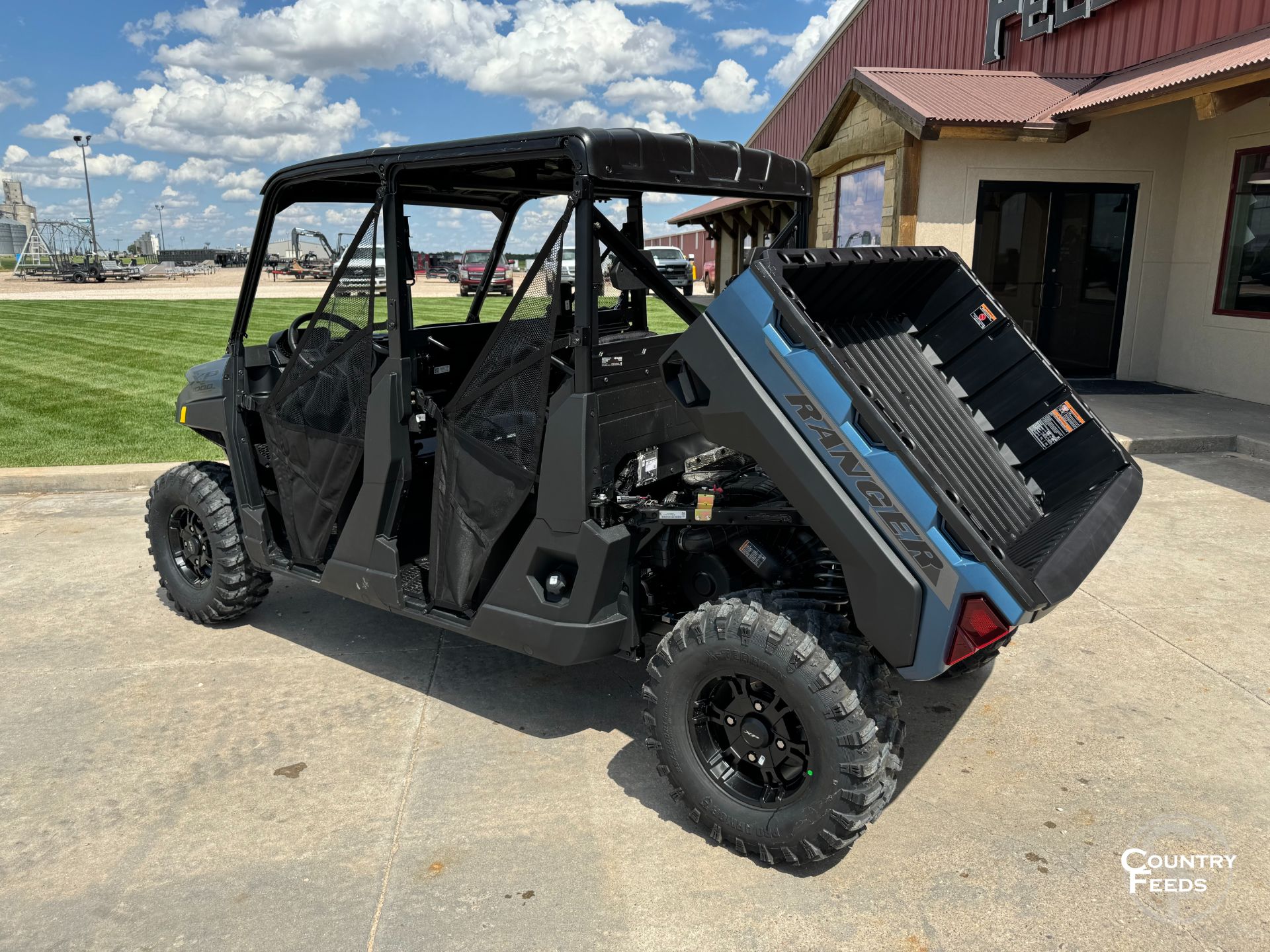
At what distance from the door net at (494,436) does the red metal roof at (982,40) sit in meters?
9.28

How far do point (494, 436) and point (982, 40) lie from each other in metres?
13.8

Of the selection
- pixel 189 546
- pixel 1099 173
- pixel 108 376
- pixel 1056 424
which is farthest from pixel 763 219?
pixel 108 376

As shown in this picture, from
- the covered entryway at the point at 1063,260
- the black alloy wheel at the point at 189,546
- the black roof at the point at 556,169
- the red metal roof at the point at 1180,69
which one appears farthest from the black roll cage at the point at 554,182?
the covered entryway at the point at 1063,260

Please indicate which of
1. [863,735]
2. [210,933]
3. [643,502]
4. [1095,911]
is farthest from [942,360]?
[210,933]

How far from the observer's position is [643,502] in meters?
3.57

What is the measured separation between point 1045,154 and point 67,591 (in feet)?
35.0

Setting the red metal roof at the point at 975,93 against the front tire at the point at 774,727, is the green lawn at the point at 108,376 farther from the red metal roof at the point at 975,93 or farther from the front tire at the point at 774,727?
the red metal roof at the point at 975,93

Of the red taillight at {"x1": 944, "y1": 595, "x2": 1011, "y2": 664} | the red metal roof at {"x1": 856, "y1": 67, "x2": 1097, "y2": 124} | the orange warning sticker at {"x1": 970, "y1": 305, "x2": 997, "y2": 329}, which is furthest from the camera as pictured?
the red metal roof at {"x1": 856, "y1": 67, "x2": 1097, "y2": 124}

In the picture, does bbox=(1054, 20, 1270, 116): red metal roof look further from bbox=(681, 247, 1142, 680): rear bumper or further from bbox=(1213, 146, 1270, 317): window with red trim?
bbox=(681, 247, 1142, 680): rear bumper

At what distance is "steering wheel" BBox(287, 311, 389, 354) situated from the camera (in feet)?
13.7

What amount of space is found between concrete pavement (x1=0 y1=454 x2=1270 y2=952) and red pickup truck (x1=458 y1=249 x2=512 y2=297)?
1.78 m

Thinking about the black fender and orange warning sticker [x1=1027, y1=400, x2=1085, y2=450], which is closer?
orange warning sticker [x1=1027, y1=400, x2=1085, y2=450]

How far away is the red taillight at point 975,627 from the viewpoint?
275cm

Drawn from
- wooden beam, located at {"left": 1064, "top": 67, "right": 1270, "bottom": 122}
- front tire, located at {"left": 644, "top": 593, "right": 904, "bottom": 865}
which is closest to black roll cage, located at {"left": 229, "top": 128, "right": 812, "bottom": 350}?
front tire, located at {"left": 644, "top": 593, "right": 904, "bottom": 865}
